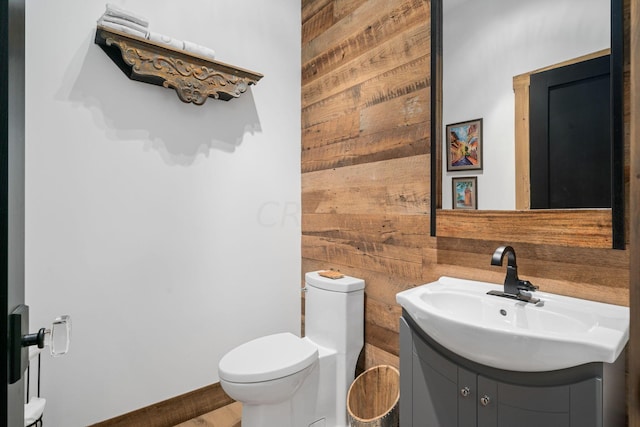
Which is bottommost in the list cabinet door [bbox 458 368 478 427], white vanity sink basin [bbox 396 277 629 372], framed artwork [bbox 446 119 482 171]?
cabinet door [bbox 458 368 478 427]

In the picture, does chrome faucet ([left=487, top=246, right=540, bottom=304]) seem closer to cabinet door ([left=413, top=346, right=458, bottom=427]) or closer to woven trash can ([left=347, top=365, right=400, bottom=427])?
cabinet door ([left=413, top=346, right=458, bottom=427])

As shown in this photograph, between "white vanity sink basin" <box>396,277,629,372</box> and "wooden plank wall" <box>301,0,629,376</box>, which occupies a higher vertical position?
"wooden plank wall" <box>301,0,629,376</box>

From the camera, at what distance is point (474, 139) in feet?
4.83

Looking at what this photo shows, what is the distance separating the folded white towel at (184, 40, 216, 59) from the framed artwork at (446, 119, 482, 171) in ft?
4.27

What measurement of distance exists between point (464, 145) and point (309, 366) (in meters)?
1.22

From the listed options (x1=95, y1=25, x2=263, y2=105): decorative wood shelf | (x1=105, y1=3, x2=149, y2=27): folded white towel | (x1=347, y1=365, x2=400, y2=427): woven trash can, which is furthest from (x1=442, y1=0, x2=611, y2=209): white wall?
(x1=105, y1=3, x2=149, y2=27): folded white towel

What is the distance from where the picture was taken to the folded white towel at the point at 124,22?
1581 millimetres

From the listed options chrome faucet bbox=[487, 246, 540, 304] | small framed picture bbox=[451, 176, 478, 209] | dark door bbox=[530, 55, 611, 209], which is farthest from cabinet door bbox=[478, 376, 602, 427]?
small framed picture bbox=[451, 176, 478, 209]

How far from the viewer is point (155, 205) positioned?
1840mm

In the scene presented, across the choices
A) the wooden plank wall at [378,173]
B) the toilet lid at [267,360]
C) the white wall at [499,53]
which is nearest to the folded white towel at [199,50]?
the wooden plank wall at [378,173]

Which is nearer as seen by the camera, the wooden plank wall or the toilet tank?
the wooden plank wall

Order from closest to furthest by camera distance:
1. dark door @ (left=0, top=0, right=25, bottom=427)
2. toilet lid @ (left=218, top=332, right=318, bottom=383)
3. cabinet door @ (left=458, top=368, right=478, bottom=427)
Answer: dark door @ (left=0, top=0, right=25, bottom=427) → cabinet door @ (left=458, top=368, right=478, bottom=427) → toilet lid @ (left=218, top=332, right=318, bottom=383)

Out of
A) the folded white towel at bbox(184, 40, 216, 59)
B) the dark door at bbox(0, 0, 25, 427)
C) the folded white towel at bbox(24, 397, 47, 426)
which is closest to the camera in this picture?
the dark door at bbox(0, 0, 25, 427)

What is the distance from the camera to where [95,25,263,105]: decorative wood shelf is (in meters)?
1.62
